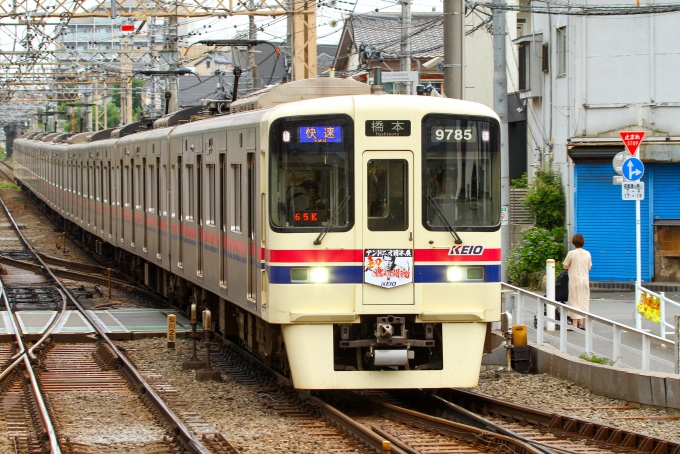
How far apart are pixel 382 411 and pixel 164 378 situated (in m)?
2.80

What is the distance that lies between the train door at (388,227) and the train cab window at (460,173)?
183 mm

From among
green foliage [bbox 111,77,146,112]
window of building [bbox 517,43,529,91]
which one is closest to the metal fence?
window of building [bbox 517,43,529,91]

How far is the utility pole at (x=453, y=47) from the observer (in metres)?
13.0

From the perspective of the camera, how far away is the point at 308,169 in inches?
346

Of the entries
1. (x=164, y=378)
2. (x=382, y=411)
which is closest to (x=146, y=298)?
(x=164, y=378)

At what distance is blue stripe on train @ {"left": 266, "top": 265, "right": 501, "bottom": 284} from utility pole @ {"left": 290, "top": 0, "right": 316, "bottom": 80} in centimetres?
943

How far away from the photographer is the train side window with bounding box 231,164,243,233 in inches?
403

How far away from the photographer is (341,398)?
31.3 feet

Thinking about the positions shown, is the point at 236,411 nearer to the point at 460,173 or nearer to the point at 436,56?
the point at 460,173

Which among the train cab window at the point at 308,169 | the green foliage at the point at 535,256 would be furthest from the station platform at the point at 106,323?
the green foliage at the point at 535,256

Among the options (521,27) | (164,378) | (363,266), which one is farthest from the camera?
(521,27)

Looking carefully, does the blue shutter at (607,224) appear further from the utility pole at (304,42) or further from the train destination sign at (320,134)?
the train destination sign at (320,134)

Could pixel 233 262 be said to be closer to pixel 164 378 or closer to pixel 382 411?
pixel 164 378

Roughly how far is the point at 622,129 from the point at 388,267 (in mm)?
11720
